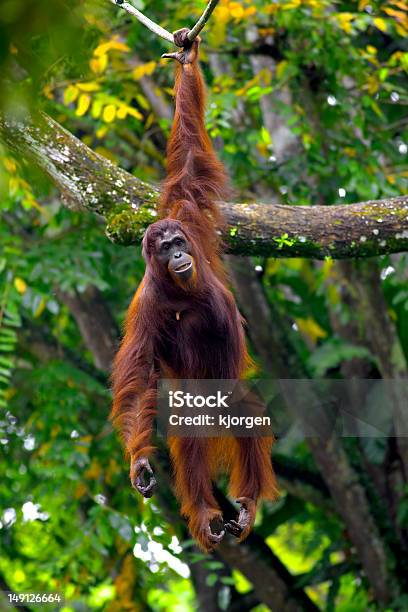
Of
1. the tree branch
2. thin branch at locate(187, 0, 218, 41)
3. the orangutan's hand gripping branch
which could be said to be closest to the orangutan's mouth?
the orangutan's hand gripping branch

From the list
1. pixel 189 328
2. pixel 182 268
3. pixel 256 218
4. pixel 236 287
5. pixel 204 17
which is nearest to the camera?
pixel 204 17

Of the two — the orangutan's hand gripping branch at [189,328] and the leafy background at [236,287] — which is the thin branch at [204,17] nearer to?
the orangutan's hand gripping branch at [189,328]

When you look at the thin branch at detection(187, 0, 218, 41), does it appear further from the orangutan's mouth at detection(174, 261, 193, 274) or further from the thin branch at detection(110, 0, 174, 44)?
the orangutan's mouth at detection(174, 261, 193, 274)

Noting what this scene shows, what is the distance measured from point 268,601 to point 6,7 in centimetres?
778

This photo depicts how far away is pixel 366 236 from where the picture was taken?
4734mm

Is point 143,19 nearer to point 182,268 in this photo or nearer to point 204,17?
point 204,17

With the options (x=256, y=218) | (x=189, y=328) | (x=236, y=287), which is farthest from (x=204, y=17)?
(x=236, y=287)

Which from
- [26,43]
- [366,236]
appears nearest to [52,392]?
[366,236]

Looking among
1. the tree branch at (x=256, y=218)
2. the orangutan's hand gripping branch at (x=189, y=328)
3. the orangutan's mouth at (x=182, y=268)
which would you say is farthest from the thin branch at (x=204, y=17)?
the orangutan's mouth at (x=182, y=268)

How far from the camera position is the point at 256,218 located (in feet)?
15.6

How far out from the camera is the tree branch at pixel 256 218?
4.72 metres

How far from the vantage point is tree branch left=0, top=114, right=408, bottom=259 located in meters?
4.72

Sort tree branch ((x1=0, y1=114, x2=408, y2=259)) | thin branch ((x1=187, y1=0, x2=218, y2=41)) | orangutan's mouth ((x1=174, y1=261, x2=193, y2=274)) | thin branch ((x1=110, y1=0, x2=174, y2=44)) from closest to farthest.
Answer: thin branch ((x1=187, y1=0, x2=218, y2=41))
thin branch ((x1=110, y1=0, x2=174, y2=44))
orangutan's mouth ((x1=174, y1=261, x2=193, y2=274))
tree branch ((x1=0, y1=114, x2=408, y2=259))

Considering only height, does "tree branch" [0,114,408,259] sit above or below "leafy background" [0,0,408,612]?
below
